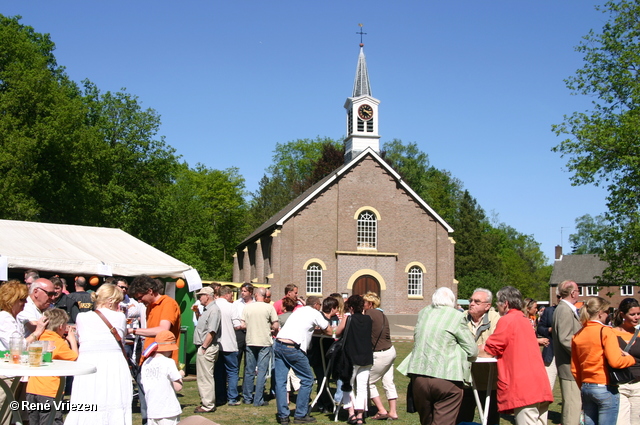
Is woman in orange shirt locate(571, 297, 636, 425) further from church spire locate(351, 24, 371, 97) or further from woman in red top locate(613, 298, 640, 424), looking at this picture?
church spire locate(351, 24, 371, 97)

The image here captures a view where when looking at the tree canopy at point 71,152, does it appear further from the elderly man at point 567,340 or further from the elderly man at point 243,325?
the elderly man at point 567,340

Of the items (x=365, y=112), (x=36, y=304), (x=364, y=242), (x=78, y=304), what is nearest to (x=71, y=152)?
(x=364, y=242)

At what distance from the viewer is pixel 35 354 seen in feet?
18.3

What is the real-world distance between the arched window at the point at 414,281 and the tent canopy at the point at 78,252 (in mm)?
26090

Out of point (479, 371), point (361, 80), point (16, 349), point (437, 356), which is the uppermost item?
point (361, 80)

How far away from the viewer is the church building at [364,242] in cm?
4019

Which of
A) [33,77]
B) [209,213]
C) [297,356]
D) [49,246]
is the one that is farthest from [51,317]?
[209,213]

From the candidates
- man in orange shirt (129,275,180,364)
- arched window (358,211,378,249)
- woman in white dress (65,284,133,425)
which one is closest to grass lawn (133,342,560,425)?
man in orange shirt (129,275,180,364)

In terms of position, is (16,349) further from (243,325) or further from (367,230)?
(367,230)

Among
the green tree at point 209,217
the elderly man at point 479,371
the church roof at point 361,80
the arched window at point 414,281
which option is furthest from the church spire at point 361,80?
the elderly man at point 479,371

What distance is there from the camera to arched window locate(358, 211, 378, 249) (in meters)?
41.5

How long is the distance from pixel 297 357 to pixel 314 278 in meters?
30.7

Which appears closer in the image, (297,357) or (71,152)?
(297,357)

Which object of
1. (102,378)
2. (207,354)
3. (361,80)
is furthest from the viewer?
(361,80)
